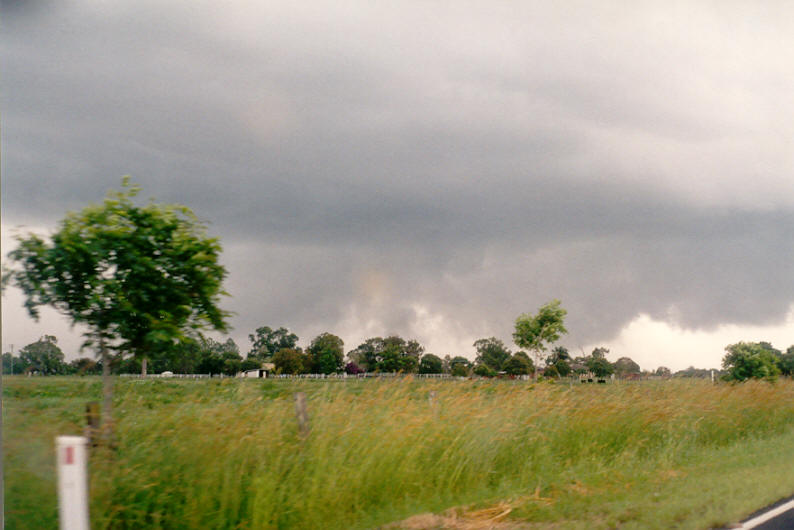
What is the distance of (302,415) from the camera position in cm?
993

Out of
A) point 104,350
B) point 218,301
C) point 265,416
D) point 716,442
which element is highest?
point 218,301

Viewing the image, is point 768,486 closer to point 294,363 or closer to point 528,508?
point 528,508

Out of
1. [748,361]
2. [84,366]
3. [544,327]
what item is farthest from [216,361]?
[748,361]

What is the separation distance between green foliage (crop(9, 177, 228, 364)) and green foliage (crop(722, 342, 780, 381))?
54.6m

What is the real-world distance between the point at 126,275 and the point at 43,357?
1.55m

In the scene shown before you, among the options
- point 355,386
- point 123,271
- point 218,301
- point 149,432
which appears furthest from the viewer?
point 355,386

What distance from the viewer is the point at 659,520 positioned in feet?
27.7

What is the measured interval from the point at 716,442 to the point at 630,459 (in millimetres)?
5775

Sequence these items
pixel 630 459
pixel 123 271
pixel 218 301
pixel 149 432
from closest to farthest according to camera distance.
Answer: pixel 149 432 → pixel 123 271 → pixel 218 301 → pixel 630 459

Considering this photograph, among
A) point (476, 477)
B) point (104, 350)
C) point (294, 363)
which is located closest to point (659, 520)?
point (476, 477)

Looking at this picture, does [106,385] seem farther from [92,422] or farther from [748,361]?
[748,361]

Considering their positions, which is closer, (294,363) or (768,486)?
(768,486)

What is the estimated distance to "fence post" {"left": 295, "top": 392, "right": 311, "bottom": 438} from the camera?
9859 mm

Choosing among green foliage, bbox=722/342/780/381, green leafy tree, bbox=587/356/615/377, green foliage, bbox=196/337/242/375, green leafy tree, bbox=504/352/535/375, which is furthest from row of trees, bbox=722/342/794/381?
green foliage, bbox=196/337/242/375
